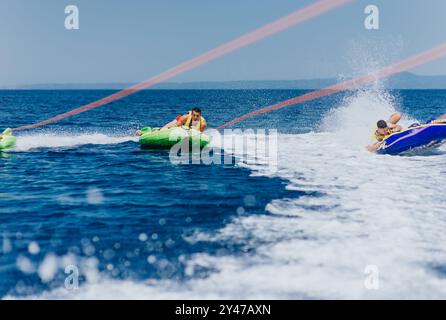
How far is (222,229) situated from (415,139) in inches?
408

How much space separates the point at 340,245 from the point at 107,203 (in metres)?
5.41

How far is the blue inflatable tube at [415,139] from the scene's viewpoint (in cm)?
1500

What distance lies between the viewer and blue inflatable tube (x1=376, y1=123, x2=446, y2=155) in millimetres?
15000

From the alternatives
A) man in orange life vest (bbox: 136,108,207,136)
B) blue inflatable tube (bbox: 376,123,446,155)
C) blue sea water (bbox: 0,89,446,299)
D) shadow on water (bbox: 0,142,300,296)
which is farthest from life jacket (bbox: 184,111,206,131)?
blue inflatable tube (bbox: 376,123,446,155)

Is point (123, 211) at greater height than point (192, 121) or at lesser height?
lesser

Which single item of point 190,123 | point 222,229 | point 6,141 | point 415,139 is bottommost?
point 222,229

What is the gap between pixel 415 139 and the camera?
50.6 feet

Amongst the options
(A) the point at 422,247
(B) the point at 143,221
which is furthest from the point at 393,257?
(B) the point at 143,221

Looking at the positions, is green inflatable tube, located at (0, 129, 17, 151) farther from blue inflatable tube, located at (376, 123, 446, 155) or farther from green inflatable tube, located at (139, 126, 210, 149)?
blue inflatable tube, located at (376, 123, 446, 155)

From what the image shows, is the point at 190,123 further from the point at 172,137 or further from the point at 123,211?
the point at 123,211

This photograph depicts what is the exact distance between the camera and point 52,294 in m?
5.68

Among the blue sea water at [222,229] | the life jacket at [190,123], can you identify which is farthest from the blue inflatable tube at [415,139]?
the life jacket at [190,123]

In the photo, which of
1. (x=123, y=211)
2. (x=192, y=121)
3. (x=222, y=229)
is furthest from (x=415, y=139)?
(x=123, y=211)

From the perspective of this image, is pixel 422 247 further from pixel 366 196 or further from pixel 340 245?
pixel 366 196
